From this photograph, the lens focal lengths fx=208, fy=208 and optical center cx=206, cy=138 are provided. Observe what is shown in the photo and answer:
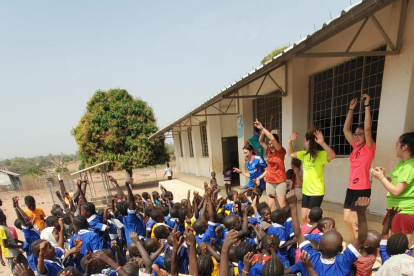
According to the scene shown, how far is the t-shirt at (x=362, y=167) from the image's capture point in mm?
2514

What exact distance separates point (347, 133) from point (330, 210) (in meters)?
1.64

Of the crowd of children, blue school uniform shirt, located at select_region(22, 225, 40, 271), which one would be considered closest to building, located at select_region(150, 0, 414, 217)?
the crowd of children

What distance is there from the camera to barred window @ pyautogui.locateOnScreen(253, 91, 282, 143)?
549 cm

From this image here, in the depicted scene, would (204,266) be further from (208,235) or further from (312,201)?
(312,201)

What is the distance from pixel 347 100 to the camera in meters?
3.90

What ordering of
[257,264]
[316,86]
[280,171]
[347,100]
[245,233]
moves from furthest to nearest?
[316,86], [347,100], [280,171], [245,233], [257,264]

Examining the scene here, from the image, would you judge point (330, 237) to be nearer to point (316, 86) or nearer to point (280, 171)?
point (280, 171)

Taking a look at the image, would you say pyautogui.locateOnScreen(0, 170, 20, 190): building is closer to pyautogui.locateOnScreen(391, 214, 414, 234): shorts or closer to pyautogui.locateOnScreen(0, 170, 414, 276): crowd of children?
pyautogui.locateOnScreen(0, 170, 414, 276): crowd of children

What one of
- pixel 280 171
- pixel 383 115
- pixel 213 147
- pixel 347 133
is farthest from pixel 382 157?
pixel 213 147

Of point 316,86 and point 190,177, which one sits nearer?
point 316,86

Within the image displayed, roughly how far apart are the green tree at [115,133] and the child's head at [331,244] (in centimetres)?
1213

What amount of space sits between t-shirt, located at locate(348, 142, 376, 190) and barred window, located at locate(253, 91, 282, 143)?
2964mm

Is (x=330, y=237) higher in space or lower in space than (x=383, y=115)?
lower

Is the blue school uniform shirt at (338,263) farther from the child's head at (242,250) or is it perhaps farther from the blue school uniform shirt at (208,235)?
the blue school uniform shirt at (208,235)
